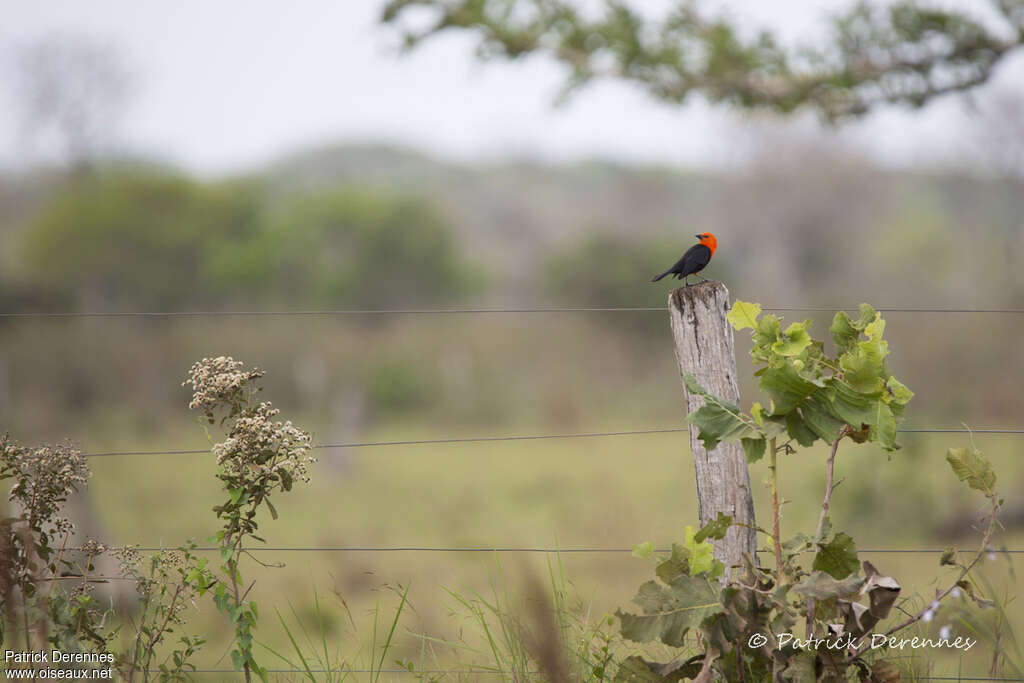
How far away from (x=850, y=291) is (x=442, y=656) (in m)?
35.1

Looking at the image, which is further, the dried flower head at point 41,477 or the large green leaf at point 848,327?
the dried flower head at point 41,477

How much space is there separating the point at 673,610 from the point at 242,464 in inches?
48.2

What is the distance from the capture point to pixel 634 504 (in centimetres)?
1591

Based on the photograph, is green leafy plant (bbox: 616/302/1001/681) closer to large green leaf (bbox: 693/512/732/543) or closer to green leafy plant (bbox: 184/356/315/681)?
large green leaf (bbox: 693/512/732/543)

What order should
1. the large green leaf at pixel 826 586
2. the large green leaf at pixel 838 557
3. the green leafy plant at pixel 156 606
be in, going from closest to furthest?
1. the large green leaf at pixel 826 586
2. the large green leaf at pixel 838 557
3. the green leafy plant at pixel 156 606

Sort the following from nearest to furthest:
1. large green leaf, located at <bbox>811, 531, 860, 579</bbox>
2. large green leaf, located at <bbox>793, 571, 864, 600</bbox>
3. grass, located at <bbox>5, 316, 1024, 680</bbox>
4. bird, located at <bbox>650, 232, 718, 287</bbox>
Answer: large green leaf, located at <bbox>793, 571, 864, 600</bbox> < large green leaf, located at <bbox>811, 531, 860, 579</bbox> < bird, located at <bbox>650, 232, 718, 287</bbox> < grass, located at <bbox>5, 316, 1024, 680</bbox>

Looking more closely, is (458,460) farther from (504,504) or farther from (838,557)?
(838,557)

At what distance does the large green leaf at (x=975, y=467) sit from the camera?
2.36 m

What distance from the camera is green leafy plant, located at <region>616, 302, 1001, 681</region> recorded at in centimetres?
225

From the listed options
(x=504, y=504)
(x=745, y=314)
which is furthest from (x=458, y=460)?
(x=745, y=314)

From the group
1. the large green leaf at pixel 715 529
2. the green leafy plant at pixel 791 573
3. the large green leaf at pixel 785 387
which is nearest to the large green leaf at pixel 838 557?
the green leafy plant at pixel 791 573

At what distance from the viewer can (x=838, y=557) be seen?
7.55 ft

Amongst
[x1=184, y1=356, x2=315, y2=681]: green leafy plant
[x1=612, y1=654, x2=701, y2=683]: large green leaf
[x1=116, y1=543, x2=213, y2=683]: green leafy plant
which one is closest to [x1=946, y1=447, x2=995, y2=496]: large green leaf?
[x1=612, y1=654, x2=701, y2=683]: large green leaf

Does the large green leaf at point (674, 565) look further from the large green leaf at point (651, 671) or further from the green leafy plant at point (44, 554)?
the green leafy plant at point (44, 554)
